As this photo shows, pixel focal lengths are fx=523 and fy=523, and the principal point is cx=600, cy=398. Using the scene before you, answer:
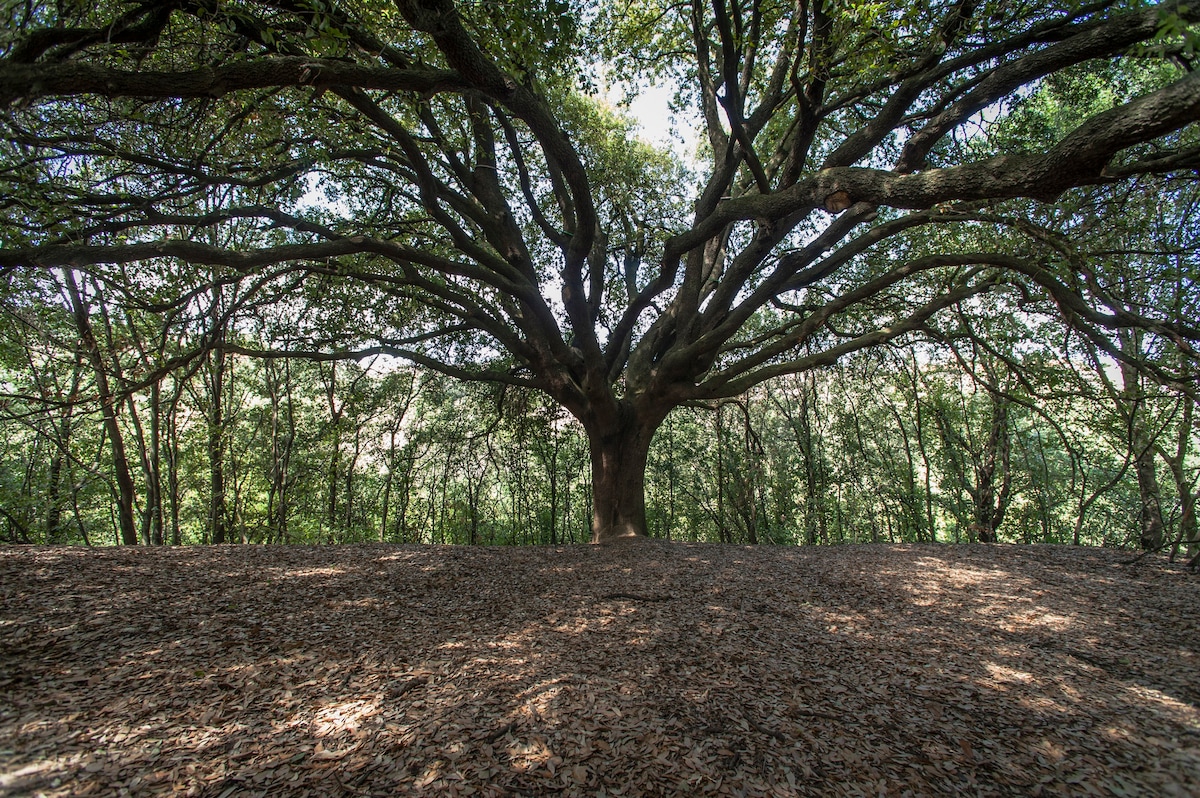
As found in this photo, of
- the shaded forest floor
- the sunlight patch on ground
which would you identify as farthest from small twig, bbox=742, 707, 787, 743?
the sunlight patch on ground

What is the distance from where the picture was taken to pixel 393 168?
6.31 m

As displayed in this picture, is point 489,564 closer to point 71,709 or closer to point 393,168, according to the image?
point 71,709

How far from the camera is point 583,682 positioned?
2.87m

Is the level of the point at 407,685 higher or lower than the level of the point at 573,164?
lower

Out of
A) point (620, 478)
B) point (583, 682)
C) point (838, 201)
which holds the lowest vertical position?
point (583, 682)

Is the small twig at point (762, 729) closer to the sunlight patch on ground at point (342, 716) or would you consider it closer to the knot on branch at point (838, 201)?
the sunlight patch on ground at point (342, 716)

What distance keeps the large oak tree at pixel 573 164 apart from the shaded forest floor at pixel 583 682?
2.23 meters

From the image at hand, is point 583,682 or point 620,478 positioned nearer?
point 583,682

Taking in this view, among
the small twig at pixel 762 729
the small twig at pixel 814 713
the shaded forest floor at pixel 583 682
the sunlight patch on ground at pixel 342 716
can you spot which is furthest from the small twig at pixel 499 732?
the small twig at pixel 814 713

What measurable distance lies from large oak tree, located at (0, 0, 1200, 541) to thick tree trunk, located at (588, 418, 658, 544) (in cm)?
4

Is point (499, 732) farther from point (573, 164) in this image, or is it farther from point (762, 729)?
point (573, 164)

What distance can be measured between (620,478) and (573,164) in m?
4.06

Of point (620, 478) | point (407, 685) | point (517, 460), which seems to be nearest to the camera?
point (407, 685)

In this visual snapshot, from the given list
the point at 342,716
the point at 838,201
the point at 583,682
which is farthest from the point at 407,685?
the point at 838,201
